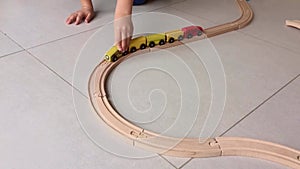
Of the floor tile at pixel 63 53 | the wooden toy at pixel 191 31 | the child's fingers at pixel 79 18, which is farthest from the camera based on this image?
the child's fingers at pixel 79 18

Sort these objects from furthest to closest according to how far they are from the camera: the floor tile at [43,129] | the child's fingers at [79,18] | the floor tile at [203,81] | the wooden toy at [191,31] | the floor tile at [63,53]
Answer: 1. the child's fingers at [79,18]
2. the wooden toy at [191,31]
3. the floor tile at [63,53]
4. the floor tile at [203,81]
5. the floor tile at [43,129]

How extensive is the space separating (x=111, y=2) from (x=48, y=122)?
0.65 metres

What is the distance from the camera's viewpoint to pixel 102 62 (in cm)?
75

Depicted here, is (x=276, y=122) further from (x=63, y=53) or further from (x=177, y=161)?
(x=63, y=53)

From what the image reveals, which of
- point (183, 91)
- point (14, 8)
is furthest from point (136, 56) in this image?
point (14, 8)

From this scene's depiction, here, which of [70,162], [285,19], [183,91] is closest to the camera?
[70,162]

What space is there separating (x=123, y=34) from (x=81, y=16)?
10.6 inches

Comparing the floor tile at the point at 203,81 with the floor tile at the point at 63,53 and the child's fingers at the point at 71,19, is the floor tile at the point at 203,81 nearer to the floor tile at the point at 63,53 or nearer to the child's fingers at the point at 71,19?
the floor tile at the point at 63,53

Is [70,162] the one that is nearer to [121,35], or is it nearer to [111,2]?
[121,35]

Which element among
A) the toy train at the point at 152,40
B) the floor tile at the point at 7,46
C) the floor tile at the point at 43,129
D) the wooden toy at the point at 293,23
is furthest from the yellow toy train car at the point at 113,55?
the wooden toy at the point at 293,23

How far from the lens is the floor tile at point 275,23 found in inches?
35.3

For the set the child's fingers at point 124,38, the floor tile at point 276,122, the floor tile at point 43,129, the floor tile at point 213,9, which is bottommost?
the floor tile at point 43,129

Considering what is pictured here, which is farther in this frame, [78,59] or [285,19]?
[285,19]

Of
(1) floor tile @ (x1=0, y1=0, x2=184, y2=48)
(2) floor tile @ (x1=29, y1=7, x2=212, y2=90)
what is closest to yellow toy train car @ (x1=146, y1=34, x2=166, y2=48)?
(2) floor tile @ (x1=29, y1=7, x2=212, y2=90)
